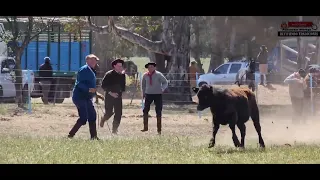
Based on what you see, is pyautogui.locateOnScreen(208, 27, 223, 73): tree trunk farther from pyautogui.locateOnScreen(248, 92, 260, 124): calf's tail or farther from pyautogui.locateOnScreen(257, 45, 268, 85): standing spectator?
pyautogui.locateOnScreen(248, 92, 260, 124): calf's tail

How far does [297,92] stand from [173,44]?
31.1ft

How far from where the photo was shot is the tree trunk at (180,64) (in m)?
27.0

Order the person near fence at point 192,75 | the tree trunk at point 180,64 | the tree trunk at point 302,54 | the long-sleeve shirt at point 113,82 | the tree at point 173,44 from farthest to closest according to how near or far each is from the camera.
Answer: the tree trunk at point 302,54 < the person near fence at point 192,75 < the tree at point 173,44 < the tree trunk at point 180,64 < the long-sleeve shirt at point 113,82

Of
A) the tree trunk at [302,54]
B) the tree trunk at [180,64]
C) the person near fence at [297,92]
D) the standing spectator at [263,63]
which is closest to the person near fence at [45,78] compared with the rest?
the tree trunk at [180,64]

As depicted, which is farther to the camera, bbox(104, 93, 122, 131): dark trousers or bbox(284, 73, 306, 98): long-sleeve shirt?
bbox(284, 73, 306, 98): long-sleeve shirt

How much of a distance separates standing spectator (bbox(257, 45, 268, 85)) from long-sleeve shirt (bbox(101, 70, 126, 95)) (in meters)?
11.7

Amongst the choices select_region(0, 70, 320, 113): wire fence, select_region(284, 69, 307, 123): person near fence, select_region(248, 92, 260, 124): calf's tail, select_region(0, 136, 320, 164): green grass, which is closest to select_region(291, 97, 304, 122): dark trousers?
select_region(284, 69, 307, 123): person near fence

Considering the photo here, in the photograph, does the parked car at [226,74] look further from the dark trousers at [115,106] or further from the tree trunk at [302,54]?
the dark trousers at [115,106]

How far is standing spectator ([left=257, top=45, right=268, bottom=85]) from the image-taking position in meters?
28.2

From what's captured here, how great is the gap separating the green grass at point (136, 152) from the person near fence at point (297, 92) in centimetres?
570
